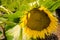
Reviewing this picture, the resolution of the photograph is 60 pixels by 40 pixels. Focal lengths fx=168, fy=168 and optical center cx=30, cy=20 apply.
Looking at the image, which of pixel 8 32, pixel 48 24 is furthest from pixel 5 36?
pixel 48 24

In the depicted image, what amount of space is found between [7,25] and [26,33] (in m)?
0.09

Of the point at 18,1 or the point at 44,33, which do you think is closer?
the point at 44,33

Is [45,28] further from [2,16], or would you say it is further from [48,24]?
[2,16]

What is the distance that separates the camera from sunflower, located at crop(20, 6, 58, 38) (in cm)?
37

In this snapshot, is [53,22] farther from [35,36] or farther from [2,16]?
[2,16]

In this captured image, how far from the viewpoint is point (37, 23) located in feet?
1.21

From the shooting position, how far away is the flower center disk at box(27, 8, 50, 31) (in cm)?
37

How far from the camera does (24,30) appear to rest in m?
0.39

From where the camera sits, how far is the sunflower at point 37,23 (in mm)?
373

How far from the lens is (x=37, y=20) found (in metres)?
0.37

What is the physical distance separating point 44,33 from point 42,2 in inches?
4.2

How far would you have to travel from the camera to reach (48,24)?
15.2 inches

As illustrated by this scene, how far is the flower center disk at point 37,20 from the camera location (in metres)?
0.37

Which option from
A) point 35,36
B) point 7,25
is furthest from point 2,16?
point 35,36
